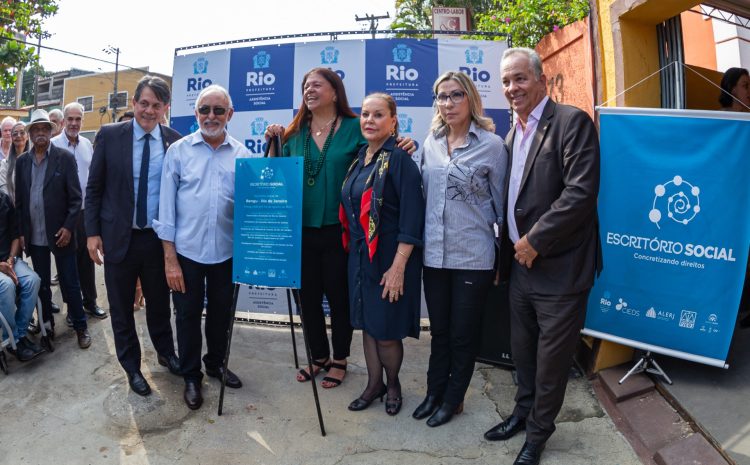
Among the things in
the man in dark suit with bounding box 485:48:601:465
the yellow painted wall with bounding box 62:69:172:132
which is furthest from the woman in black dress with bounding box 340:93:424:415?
the yellow painted wall with bounding box 62:69:172:132

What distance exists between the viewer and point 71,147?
514 centimetres

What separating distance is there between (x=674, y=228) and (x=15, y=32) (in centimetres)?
970

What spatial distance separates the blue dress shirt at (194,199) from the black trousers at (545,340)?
190 centimetres

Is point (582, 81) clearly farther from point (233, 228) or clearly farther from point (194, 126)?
point (194, 126)

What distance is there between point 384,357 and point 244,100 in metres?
2.97

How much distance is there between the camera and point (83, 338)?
424 centimetres

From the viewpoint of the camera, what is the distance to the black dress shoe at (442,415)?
3012 mm

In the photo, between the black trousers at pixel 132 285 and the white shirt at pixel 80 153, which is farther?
the white shirt at pixel 80 153

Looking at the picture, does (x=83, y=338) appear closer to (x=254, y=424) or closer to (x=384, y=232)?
(x=254, y=424)

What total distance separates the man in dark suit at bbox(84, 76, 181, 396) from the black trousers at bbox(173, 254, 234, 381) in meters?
0.33

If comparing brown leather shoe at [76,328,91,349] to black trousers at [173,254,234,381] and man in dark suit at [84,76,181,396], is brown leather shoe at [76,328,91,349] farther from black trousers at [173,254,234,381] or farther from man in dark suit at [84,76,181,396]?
black trousers at [173,254,234,381]

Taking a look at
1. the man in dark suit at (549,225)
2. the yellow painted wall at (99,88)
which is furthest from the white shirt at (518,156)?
the yellow painted wall at (99,88)

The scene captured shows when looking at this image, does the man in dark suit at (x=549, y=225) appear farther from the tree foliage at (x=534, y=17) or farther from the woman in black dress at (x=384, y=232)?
the tree foliage at (x=534, y=17)

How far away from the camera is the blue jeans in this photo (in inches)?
146
